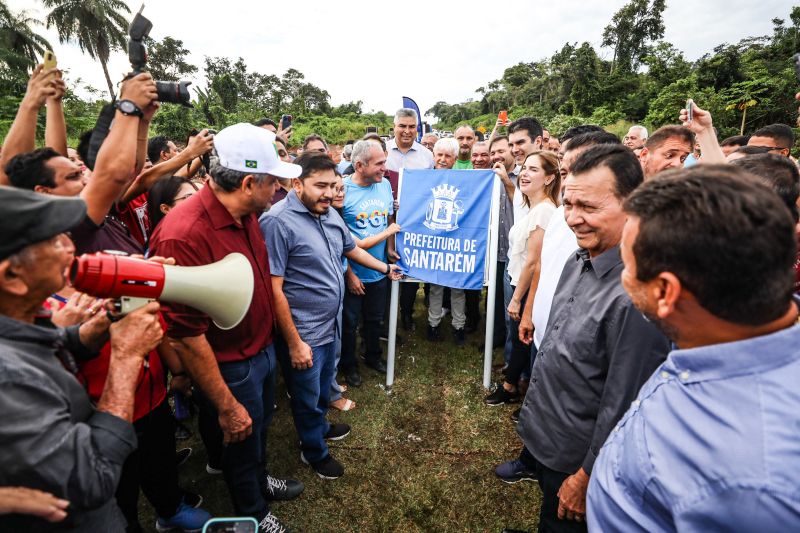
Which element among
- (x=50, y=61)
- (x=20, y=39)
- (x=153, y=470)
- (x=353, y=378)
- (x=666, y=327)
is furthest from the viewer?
(x=20, y=39)

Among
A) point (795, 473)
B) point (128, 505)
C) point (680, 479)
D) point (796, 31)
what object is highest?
point (796, 31)

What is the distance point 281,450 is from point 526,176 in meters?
3.46

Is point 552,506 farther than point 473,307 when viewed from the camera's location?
No

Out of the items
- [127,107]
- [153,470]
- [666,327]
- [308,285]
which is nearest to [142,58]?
[127,107]

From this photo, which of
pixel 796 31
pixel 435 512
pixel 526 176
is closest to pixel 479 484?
pixel 435 512

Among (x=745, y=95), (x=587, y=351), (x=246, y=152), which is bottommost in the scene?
(x=587, y=351)

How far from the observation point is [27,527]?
127 centimetres

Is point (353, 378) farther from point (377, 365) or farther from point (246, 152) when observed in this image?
point (246, 152)

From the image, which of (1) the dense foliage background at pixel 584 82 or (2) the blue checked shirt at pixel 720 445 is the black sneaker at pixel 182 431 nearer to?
(2) the blue checked shirt at pixel 720 445

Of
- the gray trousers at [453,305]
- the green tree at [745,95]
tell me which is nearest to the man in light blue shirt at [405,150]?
the gray trousers at [453,305]

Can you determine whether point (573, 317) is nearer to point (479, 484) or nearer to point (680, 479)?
point (680, 479)

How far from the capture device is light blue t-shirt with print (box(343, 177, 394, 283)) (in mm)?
4379

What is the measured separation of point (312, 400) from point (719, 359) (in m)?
2.75

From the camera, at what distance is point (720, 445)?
921 millimetres
